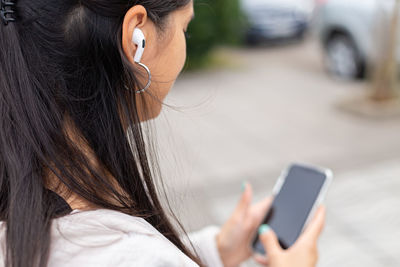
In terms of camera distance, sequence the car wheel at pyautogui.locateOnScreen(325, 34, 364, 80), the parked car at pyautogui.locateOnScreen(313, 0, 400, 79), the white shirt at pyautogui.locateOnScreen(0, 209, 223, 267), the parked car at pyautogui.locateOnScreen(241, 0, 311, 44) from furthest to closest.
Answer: the parked car at pyautogui.locateOnScreen(241, 0, 311, 44), the car wheel at pyautogui.locateOnScreen(325, 34, 364, 80), the parked car at pyautogui.locateOnScreen(313, 0, 400, 79), the white shirt at pyautogui.locateOnScreen(0, 209, 223, 267)

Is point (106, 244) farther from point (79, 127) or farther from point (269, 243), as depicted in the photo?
point (269, 243)

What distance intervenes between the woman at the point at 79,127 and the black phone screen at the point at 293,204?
2.19 feet

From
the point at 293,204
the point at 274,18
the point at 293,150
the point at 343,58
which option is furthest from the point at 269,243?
the point at 274,18

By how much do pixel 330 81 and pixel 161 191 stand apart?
6005 mm

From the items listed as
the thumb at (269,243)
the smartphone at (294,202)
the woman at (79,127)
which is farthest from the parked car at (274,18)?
the woman at (79,127)

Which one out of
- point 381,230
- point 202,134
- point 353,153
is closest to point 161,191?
point 381,230

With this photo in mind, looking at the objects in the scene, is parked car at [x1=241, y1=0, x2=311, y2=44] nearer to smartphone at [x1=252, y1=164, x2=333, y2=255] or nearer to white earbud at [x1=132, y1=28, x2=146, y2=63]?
smartphone at [x1=252, y1=164, x2=333, y2=255]

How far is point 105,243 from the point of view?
0.76m

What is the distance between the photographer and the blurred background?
311cm

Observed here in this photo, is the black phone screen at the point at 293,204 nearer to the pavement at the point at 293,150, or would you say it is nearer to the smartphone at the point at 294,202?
the smartphone at the point at 294,202

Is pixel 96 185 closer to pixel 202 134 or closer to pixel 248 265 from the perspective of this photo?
pixel 248 265

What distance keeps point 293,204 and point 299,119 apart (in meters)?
3.77

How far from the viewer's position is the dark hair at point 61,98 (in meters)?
0.84

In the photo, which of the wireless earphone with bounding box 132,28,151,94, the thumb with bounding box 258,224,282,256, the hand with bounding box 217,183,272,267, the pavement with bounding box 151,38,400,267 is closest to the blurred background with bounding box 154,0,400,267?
the pavement with bounding box 151,38,400,267
